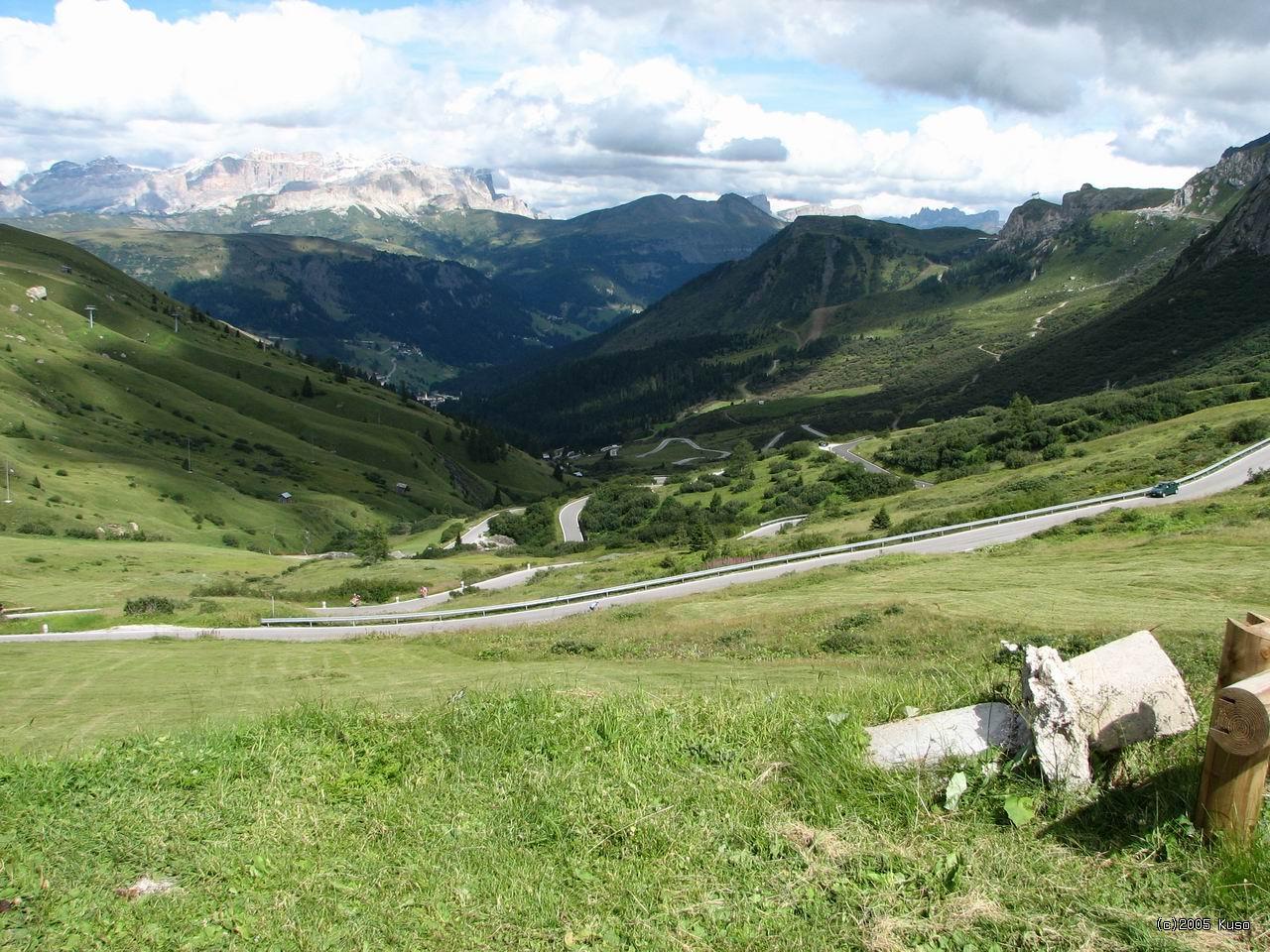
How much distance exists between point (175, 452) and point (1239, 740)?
522 ft

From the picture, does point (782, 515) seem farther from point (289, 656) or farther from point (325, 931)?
point (325, 931)

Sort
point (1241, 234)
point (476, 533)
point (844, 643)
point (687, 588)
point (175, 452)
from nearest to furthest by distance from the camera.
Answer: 1. point (844, 643)
2. point (687, 588)
3. point (476, 533)
4. point (175, 452)
5. point (1241, 234)

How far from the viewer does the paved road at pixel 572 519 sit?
100 m

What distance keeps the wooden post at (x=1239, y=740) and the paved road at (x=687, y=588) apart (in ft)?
113

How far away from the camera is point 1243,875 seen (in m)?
6.22

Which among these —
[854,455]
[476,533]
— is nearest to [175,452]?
[476,533]

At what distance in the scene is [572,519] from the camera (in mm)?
Answer: 108938

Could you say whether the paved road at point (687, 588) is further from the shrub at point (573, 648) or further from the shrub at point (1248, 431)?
the shrub at point (573, 648)

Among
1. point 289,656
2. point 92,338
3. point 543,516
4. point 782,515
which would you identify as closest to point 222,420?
point 92,338

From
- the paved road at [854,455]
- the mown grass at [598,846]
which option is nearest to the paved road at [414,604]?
the paved road at [854,455]

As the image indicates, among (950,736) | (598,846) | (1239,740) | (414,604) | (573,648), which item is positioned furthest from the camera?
(414,604)

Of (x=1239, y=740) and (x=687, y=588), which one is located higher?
(x=1239, y=740)

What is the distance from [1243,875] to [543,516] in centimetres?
10163

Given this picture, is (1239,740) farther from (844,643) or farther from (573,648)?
(573,648)
